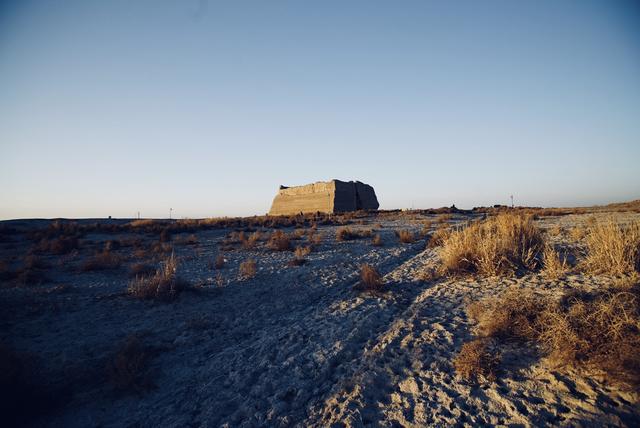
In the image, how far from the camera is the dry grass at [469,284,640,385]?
9.15 ft

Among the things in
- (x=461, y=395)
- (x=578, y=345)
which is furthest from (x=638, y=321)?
(x=461, y=395)

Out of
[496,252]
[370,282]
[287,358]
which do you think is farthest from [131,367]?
[496,252]

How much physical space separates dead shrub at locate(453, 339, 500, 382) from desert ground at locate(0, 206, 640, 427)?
0.04 m

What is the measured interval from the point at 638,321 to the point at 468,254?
3.95 meters

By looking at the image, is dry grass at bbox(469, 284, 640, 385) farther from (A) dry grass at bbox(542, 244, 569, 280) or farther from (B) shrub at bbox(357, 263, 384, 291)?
(B) shrub at bbox(357, 263, 384, 291)

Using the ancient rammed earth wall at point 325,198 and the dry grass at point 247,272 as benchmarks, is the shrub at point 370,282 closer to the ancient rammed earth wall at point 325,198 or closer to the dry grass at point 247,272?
the dry grass at point 247,272

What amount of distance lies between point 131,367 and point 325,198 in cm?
3952

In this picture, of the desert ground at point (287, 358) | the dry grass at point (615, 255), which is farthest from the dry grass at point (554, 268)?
the dry grass at point (615, 255)

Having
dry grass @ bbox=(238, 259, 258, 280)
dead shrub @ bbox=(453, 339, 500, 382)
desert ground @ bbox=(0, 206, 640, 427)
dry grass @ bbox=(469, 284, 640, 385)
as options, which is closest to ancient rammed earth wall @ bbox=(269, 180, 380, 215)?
dry grass @ bbox=(238, 259, 258, 280)

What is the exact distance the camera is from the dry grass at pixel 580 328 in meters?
2.79

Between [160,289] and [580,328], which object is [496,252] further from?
[160,289]

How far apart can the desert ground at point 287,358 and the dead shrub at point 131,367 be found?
0.02 m

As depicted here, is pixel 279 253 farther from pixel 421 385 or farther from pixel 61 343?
pixel 421 385

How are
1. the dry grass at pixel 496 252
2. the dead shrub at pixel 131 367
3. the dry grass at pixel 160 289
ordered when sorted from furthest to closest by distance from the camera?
the dry grass at pixel 160 289 → the dry grass at pixel 496 252 → the dead shrub at pixel 131 367
